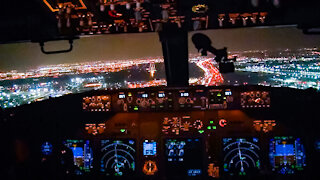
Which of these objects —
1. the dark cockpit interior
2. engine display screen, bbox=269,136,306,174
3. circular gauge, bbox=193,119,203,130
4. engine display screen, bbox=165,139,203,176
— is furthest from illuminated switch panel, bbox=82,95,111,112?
engine display screen, bbox=269,136,306,174

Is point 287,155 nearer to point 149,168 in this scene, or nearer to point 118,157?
point 149,168

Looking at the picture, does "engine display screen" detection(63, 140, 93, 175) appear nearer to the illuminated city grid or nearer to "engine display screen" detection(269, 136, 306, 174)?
the illuminated city grid

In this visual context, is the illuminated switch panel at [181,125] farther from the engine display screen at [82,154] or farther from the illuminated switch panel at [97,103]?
the engine display screen at [82,154]

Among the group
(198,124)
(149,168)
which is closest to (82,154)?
(149,168)

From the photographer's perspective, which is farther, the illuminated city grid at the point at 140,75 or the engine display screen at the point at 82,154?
the illuminated city grid at the point at 140,75

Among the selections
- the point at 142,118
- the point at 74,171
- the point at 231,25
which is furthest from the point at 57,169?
the point at 231,25

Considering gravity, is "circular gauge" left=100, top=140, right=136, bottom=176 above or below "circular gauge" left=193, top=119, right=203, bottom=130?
below

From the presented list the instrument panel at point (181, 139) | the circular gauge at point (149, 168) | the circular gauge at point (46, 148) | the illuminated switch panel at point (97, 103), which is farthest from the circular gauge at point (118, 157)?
the circular gauge at point (46, 148)
